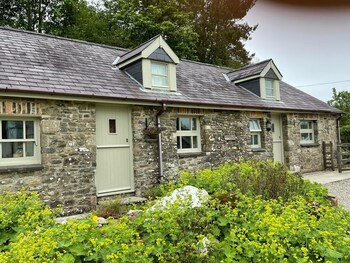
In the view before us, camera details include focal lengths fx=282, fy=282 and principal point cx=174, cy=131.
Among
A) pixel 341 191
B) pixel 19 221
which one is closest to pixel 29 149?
pixel 19 221

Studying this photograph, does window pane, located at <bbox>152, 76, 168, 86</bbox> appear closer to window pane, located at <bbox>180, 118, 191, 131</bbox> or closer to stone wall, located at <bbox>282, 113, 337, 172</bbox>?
window pane, located at <bbox>180, 118, 191, 131</bbox>

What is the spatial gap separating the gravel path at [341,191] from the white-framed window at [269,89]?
16.0 feet

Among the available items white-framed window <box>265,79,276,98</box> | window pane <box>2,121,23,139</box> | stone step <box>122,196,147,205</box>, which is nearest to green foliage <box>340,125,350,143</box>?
white-framed window <box>265,79,276,98</box>

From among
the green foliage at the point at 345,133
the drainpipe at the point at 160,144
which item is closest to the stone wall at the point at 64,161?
the drainpipe at the point at 160,144

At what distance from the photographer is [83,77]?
8359 mm

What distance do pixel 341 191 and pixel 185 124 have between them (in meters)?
5.46

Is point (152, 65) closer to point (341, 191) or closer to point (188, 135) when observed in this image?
point (188, 135)

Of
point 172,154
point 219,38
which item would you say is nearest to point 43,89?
point 172,154

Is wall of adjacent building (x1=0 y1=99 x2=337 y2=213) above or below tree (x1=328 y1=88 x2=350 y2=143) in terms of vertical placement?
below

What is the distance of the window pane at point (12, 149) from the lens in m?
6.58

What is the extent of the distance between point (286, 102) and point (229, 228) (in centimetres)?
1178

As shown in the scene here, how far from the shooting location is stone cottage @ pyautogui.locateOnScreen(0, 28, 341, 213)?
6.81 metres

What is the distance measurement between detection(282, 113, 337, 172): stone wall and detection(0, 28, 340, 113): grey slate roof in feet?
3.18

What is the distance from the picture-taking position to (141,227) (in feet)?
11.2
